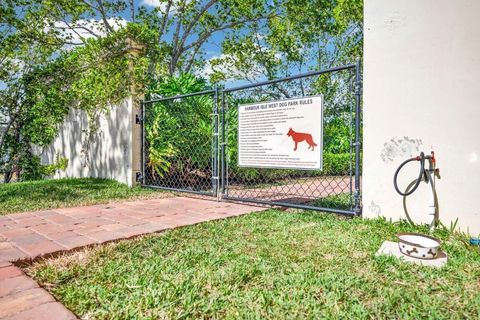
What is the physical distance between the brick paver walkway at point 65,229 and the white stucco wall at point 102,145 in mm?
1832

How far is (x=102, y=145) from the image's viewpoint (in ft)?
21.5

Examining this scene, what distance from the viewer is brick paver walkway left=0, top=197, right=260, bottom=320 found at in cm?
153

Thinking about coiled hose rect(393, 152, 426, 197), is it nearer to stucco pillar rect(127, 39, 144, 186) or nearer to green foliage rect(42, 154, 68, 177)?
stucco pillar rect(127, 39, 144, 186)

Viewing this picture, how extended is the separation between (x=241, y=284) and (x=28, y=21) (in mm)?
9555

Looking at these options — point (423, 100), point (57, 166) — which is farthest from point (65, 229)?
point (57, 166)

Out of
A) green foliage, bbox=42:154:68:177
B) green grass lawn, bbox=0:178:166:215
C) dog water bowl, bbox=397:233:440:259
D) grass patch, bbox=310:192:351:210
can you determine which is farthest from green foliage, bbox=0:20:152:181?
dog water bowl, bbox=397:233:440:259

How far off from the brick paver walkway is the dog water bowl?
186 centimetres

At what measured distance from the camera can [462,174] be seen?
2.53m

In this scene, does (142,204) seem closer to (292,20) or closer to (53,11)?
(53,11)

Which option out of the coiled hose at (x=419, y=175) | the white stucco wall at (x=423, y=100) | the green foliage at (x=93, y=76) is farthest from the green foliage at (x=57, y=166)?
the coiled hose at (x=419, y=175)

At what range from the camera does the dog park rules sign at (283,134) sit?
134 inches

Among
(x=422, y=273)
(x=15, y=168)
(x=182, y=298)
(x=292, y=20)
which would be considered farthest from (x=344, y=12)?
(x=15, y=168)

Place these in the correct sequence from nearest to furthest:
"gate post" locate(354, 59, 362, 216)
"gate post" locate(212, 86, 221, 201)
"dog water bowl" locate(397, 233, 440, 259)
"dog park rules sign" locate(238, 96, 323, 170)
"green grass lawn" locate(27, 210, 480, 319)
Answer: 1. "green grass lawn" locate(27, 210, 480, 319)
2. "dog water bowl" locate(397, 233, 440, 259)
3. "gate post" locate(354, 59, 362, 216)
4. "dog park rules sign" locate(238, 96, 323, 170)
5. "gate post" locate(212, 86, 221, 201)

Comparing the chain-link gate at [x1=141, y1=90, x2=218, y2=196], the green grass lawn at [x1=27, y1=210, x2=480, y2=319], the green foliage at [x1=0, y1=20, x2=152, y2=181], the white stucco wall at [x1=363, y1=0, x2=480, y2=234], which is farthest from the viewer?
the chain-link gate at [x1=141, y1=90, x2=218, y2=196]
